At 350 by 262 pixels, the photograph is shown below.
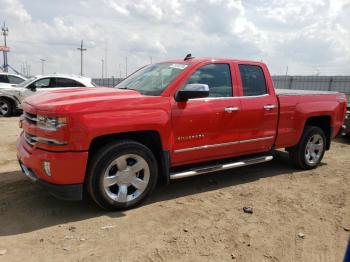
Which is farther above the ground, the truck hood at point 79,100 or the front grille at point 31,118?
the truck hood at point 79,100

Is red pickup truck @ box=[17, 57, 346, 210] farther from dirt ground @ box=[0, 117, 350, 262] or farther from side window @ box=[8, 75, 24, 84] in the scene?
side window @ box=[8, 75, 24, 84]

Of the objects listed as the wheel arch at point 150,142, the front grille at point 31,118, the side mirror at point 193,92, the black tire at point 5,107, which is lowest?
the black tire at point 5,107

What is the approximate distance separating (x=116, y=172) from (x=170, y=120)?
924mm

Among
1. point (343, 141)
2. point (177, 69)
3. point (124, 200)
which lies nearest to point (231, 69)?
point (177, 69)

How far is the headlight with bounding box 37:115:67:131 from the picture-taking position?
12.3ft

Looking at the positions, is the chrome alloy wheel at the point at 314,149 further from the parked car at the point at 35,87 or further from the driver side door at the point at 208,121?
the parked car at the point at 35,87

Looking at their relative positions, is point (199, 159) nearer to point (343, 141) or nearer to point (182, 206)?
point (182, 206)

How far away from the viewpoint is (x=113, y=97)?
13.8ft

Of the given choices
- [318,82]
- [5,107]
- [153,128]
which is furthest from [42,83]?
[318,82]

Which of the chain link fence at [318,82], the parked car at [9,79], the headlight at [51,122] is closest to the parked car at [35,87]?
→ the parked car at [9,79]

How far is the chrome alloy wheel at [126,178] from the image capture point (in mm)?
4176

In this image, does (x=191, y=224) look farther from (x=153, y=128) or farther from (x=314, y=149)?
(x=314, y=149)

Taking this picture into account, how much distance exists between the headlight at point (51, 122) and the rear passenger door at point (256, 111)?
8.59 feet

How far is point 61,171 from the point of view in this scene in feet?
12.5
